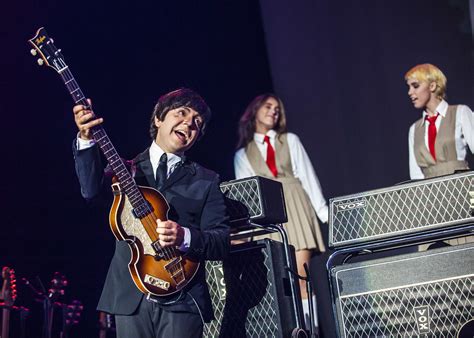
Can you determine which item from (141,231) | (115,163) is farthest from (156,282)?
(115,163)

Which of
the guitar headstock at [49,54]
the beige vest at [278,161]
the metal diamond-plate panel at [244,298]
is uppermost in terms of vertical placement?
the guitar headstock at [49,54]

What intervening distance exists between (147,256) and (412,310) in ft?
4.07

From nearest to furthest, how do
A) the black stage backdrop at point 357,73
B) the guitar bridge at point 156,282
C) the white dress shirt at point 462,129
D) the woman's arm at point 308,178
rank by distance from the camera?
the guitar bridge at point 156,282
the white dress shirt at point 462,129
the woman's arm at point 308,178
the black stage backdrop at point 357,73

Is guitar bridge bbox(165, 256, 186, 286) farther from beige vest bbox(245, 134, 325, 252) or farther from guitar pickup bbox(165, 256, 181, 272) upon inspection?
beige vest bbox(245, 134, 325, 252)

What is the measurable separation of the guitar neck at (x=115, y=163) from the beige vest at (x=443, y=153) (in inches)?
119

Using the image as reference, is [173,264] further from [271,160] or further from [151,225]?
[271,160]

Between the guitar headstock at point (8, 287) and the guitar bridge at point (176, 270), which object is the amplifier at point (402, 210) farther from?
the guitar headstock at point (8, 287)

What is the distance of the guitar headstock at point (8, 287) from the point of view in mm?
5383

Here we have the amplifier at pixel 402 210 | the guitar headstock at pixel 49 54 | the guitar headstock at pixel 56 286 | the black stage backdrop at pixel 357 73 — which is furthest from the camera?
the black stage backdrop at pixel 357 73

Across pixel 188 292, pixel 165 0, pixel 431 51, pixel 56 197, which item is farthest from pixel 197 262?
pixel 431 51

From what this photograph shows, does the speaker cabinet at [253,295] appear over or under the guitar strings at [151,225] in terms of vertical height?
under

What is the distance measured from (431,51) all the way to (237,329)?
4015 millimetres

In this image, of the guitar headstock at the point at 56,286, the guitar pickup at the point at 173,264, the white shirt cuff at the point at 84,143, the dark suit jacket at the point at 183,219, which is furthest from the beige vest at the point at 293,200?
the white shirt cuff at the point at 84,143

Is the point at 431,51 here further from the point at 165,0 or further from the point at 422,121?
the point at 165,0
